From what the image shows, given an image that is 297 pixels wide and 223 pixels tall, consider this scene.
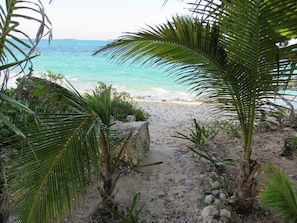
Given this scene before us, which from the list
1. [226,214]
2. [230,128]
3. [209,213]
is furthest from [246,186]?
[230,128]

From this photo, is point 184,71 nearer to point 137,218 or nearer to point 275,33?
point 275,33

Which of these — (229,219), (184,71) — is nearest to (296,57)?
(184,71)

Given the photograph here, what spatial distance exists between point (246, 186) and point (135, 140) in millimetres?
1376

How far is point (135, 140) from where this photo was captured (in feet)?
11.1

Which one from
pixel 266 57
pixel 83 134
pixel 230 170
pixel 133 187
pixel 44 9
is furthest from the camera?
pixel 230 170

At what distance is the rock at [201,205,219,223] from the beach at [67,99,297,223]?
0.17 ft

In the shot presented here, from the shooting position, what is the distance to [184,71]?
2516 mm

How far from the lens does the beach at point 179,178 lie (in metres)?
2.62

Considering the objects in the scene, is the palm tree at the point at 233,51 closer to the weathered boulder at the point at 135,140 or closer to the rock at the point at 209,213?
the rock at the point at 209,213

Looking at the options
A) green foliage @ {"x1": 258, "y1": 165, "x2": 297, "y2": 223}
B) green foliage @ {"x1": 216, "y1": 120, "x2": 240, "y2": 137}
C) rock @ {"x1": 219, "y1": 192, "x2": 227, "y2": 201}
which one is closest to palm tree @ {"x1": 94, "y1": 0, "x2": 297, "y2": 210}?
rock @ {"x1": 219, "y1": 192, "x2": 227, "y2": 201}

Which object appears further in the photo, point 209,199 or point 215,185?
point 215,185

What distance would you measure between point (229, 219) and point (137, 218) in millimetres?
828

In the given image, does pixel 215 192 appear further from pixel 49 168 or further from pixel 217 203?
pixel 49 168

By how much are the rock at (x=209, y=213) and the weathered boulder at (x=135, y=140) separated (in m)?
1.08
